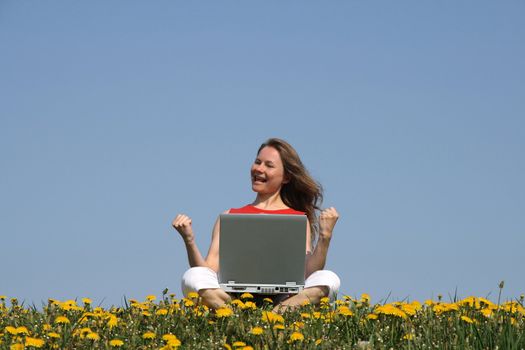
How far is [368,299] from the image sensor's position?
702 cm

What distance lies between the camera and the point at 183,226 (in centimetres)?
811

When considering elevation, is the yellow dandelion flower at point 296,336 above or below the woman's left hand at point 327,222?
below

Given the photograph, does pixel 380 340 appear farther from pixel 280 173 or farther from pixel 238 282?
pixel 280 173

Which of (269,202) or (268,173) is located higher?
(268,173)

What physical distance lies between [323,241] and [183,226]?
1644 millimetres

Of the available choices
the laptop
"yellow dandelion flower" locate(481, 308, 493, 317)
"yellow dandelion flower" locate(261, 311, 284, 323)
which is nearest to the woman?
the laptop

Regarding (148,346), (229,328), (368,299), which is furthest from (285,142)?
(148,346)

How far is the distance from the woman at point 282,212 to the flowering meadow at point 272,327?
75cm

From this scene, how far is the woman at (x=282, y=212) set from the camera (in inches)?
321

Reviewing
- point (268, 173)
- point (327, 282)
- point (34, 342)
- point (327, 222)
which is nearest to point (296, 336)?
point (34, 342)

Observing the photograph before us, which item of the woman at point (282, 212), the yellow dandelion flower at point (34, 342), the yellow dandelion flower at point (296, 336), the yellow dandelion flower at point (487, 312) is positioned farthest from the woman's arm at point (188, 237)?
the yellow dandelion flower at point (487, 312)

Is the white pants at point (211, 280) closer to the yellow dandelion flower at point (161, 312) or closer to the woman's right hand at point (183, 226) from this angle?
the woman's right hand at point (183, 226)

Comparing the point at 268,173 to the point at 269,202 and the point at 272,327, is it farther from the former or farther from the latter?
the point at 272,327

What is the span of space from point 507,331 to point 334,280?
3028 millimetres
